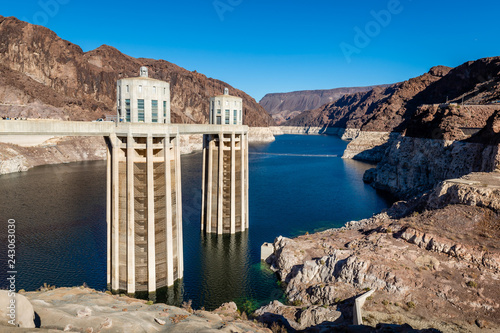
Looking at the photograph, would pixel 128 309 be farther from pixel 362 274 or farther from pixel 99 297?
pixel 362 274

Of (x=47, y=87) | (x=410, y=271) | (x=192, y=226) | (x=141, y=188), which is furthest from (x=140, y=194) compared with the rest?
(x=47, y=87)

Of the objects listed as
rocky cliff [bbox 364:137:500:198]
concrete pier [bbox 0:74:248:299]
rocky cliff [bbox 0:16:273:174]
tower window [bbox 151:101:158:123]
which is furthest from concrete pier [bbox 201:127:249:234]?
rocky cliff [bbox 0:16:273:174]

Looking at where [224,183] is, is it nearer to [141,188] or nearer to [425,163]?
[141,188]

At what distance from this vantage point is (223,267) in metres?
36.9

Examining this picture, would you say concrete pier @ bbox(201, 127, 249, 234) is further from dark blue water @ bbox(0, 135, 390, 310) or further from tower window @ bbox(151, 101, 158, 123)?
tower window @ bbox(151, 101, 158, 123)

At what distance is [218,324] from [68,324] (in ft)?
23.0

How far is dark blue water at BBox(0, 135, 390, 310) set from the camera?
32.3m

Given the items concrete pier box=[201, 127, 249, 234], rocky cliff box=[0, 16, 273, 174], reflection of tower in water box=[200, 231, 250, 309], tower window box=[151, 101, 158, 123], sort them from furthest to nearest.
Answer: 1. rocky cliff box=[0, 16, 273, 174]
2. concrete pier box=[201, 127, 249, 234]
3. reflection of tower in water box=[200, 231, 250, 309]
4. tower window box=[151, 101, 158, 123]

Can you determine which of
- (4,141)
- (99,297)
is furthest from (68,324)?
(4,141)

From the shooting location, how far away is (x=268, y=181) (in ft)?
307

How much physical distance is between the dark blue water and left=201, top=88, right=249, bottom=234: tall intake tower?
2.36 metres

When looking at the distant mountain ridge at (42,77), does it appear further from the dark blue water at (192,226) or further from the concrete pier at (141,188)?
the concrete pier at (141,188)

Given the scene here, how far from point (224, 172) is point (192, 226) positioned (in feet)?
31.3

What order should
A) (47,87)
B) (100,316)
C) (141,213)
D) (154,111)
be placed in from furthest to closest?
1. (47,87)
2. (154,111)
3. (141,213)
4. (100,316)
